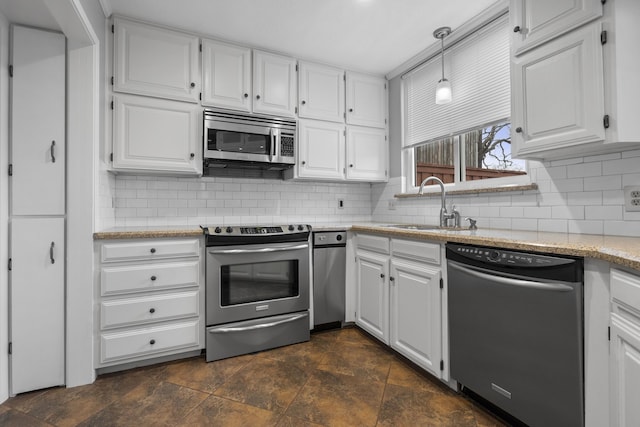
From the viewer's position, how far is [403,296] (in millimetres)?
2121

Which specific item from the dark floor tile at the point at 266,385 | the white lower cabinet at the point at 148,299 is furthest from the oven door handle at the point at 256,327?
the dark floor tile at the point at 266,385

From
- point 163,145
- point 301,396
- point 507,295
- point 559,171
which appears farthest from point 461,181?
point 163,145

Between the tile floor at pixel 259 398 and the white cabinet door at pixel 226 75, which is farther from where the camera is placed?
the white cabinet door at pixel 226 75

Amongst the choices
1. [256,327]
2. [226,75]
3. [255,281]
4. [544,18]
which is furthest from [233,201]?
[544,18]

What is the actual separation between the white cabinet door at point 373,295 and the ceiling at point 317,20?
179cm

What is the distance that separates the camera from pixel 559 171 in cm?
189

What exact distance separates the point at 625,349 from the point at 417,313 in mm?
1043

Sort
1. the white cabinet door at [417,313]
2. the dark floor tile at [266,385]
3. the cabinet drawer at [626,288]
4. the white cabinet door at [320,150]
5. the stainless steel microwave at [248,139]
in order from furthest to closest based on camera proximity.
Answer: the white cabinet door at [320,150] < the stainless steel microwave at [248,139] < the white cabinet door at [417,313] < the dark floor tile at [266,385] < the cabinet drawer at [626,288]

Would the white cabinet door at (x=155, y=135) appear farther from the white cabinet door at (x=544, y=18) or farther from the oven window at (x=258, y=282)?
the white cabinet door at (x=544, y=18)

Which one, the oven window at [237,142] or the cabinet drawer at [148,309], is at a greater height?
the oven window at [237,142]

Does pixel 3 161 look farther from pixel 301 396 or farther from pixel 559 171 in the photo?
pixel 559 171

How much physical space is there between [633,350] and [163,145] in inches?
110

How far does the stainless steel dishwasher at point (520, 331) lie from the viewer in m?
1.22

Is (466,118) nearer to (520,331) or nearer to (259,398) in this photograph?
(520,331)
